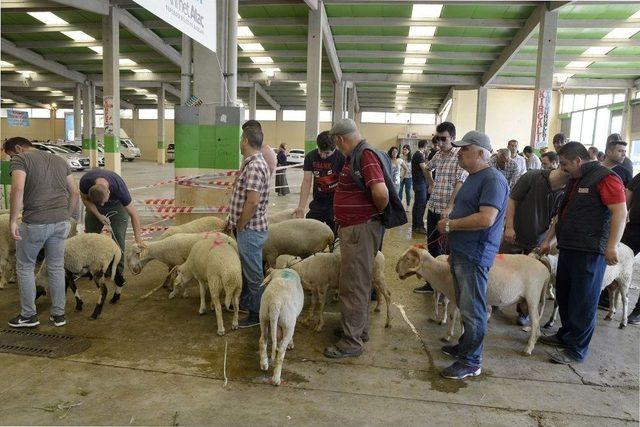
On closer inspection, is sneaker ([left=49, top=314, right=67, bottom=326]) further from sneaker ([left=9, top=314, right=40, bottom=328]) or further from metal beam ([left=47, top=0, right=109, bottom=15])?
metal beam ([left=47, top=0, right=109, bottom=15])

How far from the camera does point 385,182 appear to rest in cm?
387

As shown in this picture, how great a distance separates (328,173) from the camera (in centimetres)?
535

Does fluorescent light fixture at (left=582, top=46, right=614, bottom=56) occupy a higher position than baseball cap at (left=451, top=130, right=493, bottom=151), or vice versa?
fluorescent light fixture at (left=582, top=46, right=614, bottom=56)

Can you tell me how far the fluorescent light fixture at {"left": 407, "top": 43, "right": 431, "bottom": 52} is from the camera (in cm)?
1705

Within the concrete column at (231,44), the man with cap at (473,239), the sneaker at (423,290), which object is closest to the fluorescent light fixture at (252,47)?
the concrete column at (231,44)

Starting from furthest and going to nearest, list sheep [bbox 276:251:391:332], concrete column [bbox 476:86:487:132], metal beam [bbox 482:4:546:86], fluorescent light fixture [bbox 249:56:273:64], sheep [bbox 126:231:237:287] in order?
1. concrete column [bbox 476:86:487:132]
2. fluorescent light fixture [bbox 249:56:273:64]
3. metal beam [bbox 482:4:546:86]
4. sheep [bbox 126:231:237:287]
5. sheep [bbox 276:251:391:332]

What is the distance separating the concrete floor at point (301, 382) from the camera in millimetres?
3102

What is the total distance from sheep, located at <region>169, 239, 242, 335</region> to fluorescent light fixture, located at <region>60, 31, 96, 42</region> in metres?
16.9

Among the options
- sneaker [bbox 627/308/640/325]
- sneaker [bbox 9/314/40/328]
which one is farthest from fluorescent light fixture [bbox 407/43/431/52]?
sneaker [bbox 9/314/40/328]

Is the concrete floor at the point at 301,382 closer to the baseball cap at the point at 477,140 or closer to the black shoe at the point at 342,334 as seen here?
the black shoe at the point at 342,334

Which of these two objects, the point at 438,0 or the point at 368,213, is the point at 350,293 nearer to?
the point at 368,213

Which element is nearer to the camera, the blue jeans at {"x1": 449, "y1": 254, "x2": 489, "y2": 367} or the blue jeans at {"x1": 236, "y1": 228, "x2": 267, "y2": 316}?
the blue jeans at {"x1": 449, "y1": 254, "x2": 489, "y2": 367}

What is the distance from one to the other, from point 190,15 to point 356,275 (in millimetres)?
3291

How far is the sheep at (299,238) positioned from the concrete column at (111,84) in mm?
11784
